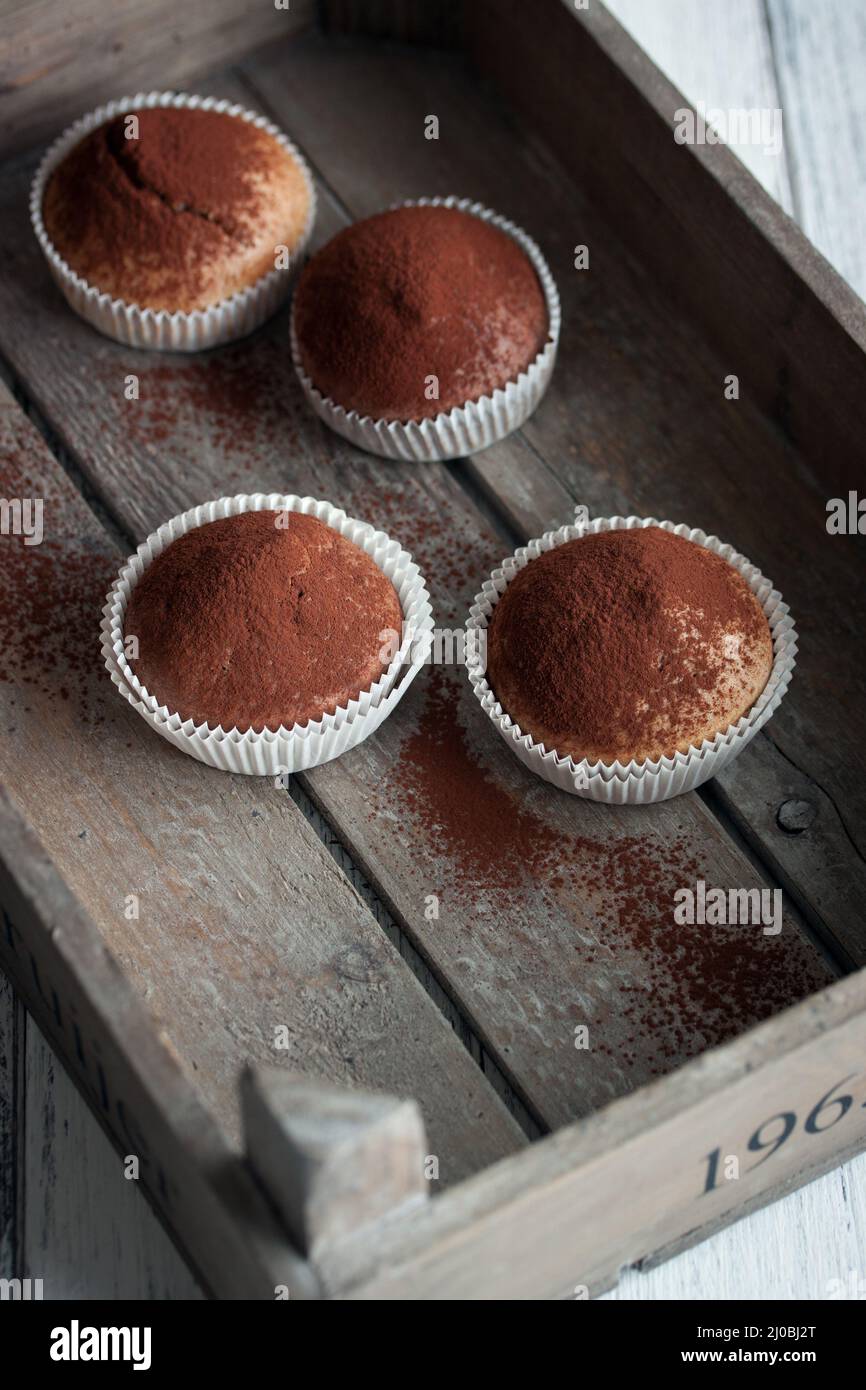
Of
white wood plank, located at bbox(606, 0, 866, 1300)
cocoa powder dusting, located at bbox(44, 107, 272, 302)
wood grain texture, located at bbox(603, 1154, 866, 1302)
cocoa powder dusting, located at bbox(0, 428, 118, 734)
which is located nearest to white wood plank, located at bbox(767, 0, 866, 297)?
white wood plank, located at bbox(606, 0, 866, 1300)

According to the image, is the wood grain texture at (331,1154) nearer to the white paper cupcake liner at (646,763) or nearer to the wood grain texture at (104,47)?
the white paper cupcake liner at (646,763)

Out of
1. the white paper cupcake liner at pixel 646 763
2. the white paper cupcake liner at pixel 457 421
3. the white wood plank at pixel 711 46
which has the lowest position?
the white paper cupcake liner at pixel 646 763

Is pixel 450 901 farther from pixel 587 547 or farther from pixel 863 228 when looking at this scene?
pixel 863 228

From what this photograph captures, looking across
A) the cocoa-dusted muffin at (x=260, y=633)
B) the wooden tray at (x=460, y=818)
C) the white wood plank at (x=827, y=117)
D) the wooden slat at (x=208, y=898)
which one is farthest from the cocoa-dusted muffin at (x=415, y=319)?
the white wood plank at (x=827, y=117)

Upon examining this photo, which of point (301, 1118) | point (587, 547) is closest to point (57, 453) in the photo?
point (587, 547)

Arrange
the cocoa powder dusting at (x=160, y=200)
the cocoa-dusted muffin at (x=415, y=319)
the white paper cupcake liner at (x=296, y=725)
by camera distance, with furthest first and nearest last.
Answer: the cocoa powder dusting at (x=160, y=200), the cocoa-dusted muffin at (x=415, y=319), the white paper cupcake liner at (x=296, y=725)

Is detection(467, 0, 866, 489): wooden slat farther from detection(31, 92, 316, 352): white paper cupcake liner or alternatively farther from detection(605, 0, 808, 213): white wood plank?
detection(605, 0, 808, 213): white wood plank
